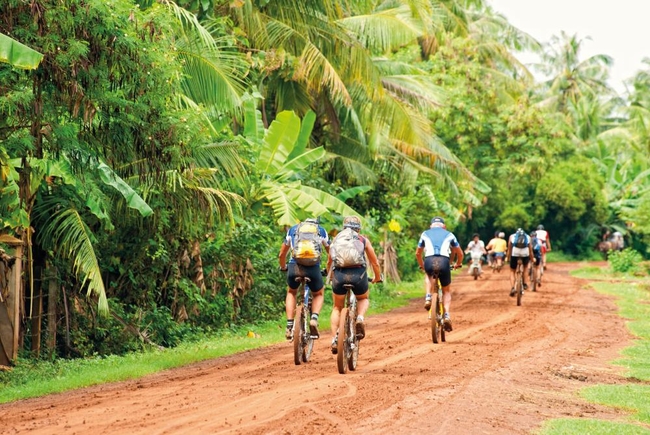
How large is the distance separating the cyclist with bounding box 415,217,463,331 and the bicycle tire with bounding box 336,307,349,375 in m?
3.50

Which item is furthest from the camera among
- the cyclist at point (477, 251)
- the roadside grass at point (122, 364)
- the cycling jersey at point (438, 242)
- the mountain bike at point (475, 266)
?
the cyclist at point (477, 251)

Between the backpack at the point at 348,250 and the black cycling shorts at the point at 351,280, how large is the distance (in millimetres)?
123

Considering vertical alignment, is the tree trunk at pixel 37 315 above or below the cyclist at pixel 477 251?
below

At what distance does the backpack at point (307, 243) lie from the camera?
40.7 ft

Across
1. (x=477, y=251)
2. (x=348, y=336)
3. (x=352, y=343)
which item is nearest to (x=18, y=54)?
(x=348, y=336)

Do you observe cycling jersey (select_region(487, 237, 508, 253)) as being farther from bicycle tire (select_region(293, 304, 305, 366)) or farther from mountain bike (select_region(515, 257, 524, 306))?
bicycle tire (select_region(293, 304, 305, 366))

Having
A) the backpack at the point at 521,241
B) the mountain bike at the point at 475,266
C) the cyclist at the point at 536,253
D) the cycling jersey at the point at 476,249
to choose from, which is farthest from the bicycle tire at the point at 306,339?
the cycling jersey at the point at 476,249

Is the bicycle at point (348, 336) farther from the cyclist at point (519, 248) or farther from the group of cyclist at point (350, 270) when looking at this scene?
the cyclist at point (519, 248)

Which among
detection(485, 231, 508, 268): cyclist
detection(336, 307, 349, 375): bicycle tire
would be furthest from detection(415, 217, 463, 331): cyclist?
detection(485, 231, 508, 268): cyclist

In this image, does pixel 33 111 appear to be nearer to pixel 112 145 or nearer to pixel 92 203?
pixel 112 145

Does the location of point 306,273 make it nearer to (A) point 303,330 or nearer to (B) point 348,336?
(A) point 303,330

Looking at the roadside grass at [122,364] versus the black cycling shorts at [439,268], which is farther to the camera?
the black cycling shorts at [439,268]

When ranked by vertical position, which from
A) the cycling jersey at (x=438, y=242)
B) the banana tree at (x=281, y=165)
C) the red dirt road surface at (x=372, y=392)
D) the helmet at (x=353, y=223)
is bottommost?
the red dirt road surface at (x=372, y=392)

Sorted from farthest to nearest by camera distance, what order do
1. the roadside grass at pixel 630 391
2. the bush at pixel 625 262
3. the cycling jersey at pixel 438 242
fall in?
the bush at pixel 625 262, the cycling jersey at pixel 438 242, the roadside grass at pixel 630 391
